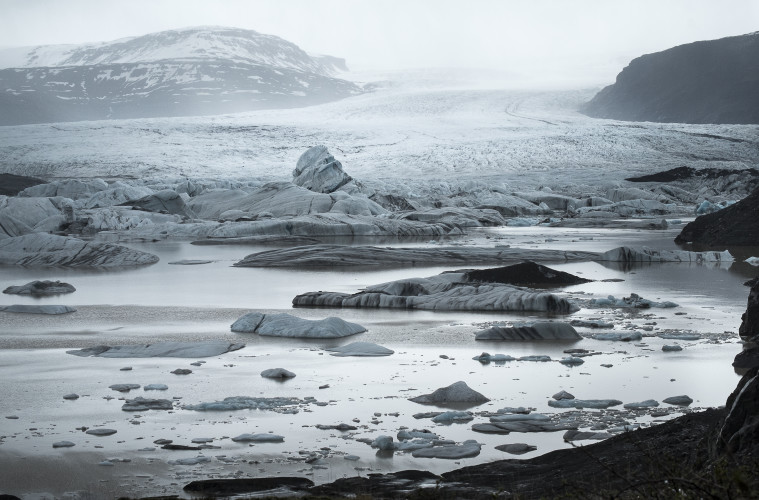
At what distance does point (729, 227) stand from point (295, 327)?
11.3 meters

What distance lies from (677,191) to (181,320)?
28.1 m

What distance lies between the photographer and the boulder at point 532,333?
7.87 meters

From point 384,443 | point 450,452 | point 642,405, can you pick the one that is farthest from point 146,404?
point 642,405

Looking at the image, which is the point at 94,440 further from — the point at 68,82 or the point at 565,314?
the point at 68,82

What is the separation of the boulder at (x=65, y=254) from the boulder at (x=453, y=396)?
33.5 ft

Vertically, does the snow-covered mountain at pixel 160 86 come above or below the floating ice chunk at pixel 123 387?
above

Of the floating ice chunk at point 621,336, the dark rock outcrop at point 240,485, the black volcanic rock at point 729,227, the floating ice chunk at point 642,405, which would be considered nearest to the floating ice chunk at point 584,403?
the floating ice chunk at point 642,405

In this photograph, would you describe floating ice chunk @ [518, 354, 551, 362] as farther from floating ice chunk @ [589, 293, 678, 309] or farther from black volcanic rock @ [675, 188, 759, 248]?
black volcanic rock @ [675, 188, 759, 248]

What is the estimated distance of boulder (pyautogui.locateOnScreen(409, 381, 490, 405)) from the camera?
5.70 m

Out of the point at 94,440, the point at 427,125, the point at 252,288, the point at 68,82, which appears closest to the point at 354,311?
the point at 252,288

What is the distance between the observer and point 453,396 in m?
5.73

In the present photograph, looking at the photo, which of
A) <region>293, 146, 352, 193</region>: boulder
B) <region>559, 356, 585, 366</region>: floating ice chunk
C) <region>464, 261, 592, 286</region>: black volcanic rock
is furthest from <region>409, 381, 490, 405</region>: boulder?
<region>293, 146, 352, 193</region>: boulder

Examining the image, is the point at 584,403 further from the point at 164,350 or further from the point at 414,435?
the point at 164,350

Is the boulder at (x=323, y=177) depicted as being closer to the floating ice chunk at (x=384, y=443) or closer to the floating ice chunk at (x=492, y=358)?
the floating ice chunk at (x=492, y=358)
